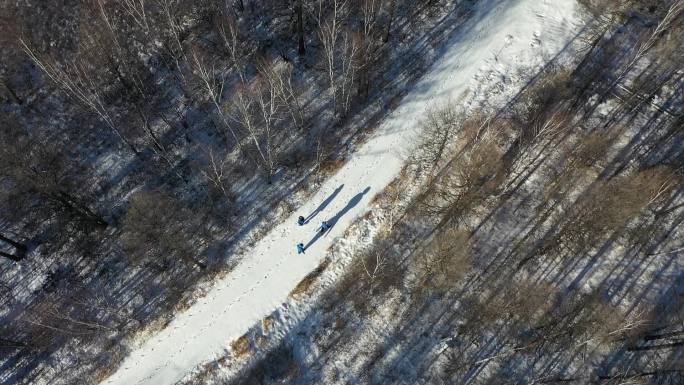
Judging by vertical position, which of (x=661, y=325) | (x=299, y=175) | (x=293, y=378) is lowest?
(x=661, y=325)

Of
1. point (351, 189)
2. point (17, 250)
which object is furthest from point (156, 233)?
point (351, 189)

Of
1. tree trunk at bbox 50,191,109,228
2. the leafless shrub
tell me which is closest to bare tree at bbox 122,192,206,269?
tree trunk at bbox 50,191,109,228

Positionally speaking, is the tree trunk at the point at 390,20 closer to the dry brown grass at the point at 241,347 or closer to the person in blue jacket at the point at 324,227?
the person in blue jacket at the point at 324,227

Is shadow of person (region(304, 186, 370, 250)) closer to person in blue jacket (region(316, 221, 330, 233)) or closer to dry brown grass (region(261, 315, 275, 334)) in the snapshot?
person in blue jacket (region(316, 221, 330, 233))

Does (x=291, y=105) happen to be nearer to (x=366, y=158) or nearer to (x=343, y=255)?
(x=366, y=158)

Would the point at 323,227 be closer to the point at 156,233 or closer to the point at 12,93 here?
the point at 156,233

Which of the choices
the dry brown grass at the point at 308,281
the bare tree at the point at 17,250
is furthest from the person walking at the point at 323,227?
the bare tree at the point at 17,250

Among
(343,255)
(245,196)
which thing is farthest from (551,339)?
(245,196)
